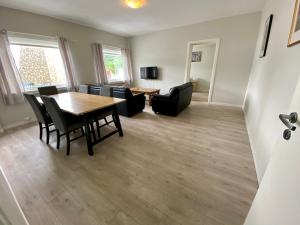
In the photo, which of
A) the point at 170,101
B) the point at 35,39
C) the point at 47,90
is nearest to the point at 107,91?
the point at 47,90

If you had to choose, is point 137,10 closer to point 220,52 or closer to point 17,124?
point 220,52

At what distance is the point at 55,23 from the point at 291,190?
526cm

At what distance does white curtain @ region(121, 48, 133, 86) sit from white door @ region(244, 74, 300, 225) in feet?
19.8

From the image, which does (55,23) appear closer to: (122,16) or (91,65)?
(91,65)

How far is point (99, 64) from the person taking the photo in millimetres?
4891

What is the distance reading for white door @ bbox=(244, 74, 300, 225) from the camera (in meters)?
0.56

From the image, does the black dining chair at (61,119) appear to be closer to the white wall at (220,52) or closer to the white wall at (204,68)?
the white wall at (220,52)

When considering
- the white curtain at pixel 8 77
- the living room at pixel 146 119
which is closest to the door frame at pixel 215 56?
the living room at pixel 146 119

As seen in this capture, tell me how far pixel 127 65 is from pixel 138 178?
5.46 meters

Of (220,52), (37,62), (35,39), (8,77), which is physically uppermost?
(35,39)

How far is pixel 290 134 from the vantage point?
666 millimetres

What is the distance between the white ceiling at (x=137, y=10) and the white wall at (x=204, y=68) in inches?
109

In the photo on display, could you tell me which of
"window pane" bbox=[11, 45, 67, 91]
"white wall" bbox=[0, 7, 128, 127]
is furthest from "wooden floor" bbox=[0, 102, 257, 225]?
"window pane" bbox=[11, 45, 67, 91]

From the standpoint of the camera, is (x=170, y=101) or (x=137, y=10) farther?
(x=170, y=101)
